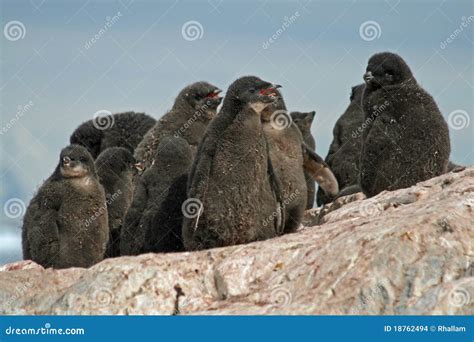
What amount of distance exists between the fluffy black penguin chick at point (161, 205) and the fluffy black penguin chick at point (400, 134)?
2440 millimetres

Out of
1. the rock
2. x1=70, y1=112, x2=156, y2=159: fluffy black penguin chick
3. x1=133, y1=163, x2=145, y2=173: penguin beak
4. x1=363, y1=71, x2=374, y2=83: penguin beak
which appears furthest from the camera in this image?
x1=70, y1=112, x2=156, y2=159: fluffy black penguin chick

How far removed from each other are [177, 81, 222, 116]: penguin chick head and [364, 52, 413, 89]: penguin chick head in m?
2.46

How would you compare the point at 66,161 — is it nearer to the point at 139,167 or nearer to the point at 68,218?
the point at 68,218

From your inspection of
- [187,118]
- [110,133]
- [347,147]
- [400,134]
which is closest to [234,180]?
[400,134]

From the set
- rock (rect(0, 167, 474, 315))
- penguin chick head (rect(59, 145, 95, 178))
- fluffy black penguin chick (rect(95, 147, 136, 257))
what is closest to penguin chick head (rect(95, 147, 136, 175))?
fluffy black penguin chick (rect(95, 147, 136, 257))

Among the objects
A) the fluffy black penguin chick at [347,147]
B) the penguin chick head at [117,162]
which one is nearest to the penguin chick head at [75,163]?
the penguin chick head at [117,162]

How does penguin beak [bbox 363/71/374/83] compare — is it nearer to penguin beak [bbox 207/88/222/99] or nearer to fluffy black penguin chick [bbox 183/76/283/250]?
fluffy black penguin chick [bbox 183/76/283/250]

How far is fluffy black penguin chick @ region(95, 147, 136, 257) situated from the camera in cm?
1301

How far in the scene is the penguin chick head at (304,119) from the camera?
56.5 ft

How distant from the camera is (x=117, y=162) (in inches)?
516

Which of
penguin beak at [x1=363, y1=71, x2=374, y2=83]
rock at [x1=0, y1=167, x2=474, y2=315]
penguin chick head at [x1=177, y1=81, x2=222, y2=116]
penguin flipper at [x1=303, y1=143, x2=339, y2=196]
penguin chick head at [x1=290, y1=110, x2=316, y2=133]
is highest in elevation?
penguin beak at [x1=363, y1=71, x2=374, y2=83]

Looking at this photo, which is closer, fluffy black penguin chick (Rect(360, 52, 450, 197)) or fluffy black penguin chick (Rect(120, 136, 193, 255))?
fluffy black penguin chick (Rect(120, 136, 193, 255))

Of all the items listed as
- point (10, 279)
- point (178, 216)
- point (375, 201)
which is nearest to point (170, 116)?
point (178, 216)

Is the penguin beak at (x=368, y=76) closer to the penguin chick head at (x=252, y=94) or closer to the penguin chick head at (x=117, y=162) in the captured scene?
the penguin chick head at (x=252, y=94)
